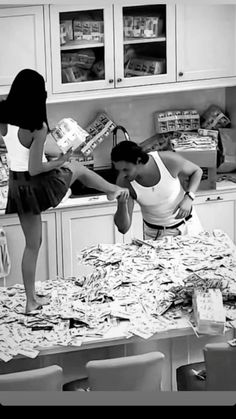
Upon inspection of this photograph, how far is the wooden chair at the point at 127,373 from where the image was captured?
222 centimetres

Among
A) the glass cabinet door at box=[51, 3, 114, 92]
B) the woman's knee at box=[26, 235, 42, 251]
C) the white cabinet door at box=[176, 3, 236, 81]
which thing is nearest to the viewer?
the woman's knee at box=[26, 235, 42, 251]

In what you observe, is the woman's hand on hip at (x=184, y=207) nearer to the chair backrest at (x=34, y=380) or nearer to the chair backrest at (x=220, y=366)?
the chair backrest at (x=220, y=366)

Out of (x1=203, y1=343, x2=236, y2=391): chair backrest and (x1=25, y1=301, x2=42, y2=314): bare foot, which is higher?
(x1=25, y1=301, x2=42, y2=314): bare foot

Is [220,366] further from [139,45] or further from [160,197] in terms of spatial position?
[139,45]

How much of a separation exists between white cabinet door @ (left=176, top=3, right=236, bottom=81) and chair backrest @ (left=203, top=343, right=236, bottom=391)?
2.44 ft

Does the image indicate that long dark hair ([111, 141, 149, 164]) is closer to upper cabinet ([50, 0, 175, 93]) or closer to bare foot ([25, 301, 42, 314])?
upper cabinet ([50, 0, 175, 93])

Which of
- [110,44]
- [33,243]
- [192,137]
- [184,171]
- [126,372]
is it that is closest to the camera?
[126,372]

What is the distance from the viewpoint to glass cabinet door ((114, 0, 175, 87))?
258 cm

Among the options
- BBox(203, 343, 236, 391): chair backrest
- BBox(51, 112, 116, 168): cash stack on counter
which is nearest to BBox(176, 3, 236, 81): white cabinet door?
BBox(51, 112, 116, 168): cash stack on counter

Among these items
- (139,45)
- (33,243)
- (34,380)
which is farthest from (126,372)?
(139,45)

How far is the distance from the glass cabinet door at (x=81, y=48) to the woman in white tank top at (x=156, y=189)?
0.72ft

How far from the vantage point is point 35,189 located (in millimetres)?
2244

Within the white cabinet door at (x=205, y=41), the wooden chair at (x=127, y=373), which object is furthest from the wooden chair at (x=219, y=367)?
the white cabinet door at (x=205, y=41)

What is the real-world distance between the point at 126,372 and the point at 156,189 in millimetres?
409
